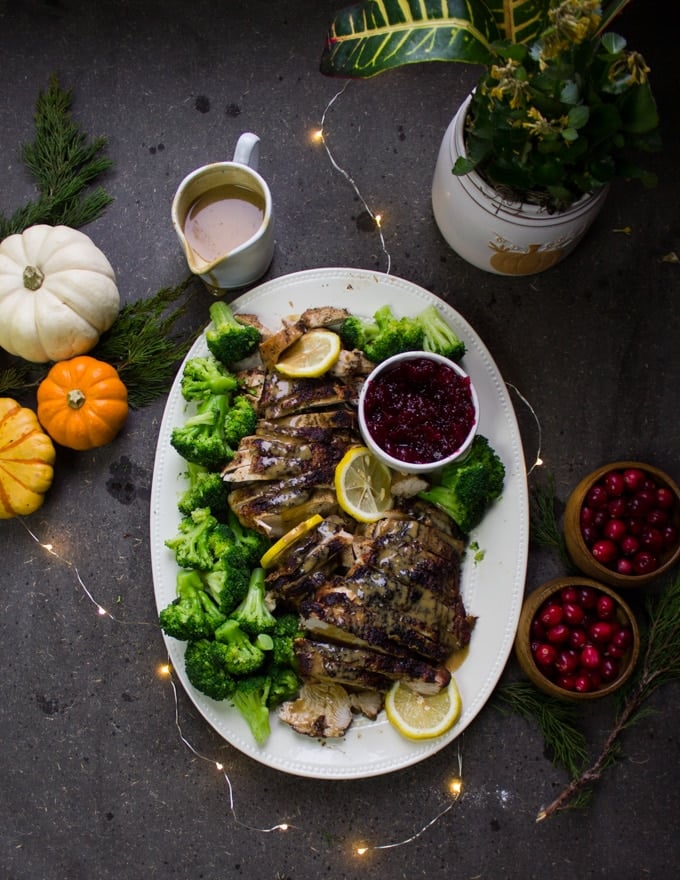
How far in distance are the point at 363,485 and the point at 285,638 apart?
2.12 ft

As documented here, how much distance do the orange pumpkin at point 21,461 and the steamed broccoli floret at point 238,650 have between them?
98 centimetres

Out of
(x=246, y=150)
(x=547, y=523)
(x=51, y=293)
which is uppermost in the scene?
(x=246, y=150)

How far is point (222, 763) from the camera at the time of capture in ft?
11.1

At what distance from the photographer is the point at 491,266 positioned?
3.32 metres

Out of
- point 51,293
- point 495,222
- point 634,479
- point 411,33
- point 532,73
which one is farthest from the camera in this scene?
point 51,293

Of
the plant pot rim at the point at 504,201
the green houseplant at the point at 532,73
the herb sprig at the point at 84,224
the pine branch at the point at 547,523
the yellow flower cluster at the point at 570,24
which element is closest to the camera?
the yellow flower cluster at the point at 570,24

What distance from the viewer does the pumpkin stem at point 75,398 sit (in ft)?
10.6

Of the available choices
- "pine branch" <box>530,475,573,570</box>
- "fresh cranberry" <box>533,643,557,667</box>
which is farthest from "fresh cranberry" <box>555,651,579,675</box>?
"pine branch" <box>530,475,573,570</box>

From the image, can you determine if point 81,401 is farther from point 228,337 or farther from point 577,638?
point 577,638

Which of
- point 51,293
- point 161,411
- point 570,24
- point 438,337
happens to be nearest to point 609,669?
point 438,337

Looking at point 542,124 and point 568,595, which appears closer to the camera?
point 542,124

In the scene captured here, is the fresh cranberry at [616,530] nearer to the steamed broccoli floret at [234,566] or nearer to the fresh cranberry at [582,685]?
the fresh cranberry at [582,685]

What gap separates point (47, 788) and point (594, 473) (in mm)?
2595

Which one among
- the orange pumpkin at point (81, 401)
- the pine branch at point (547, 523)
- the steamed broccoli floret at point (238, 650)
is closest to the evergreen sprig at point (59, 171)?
the orange pumpkin at point (81, 401)
